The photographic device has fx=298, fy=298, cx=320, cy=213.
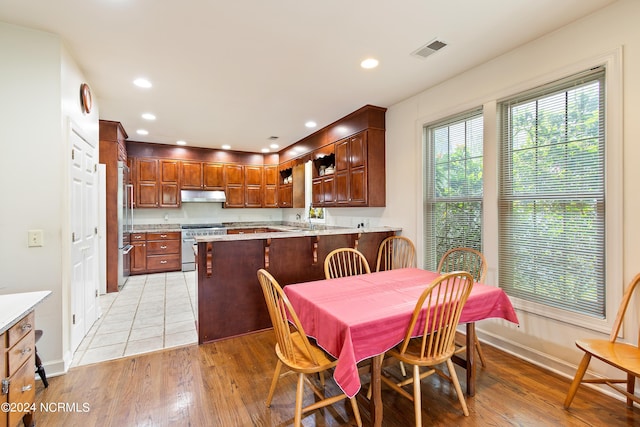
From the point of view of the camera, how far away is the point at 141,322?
3.49 m

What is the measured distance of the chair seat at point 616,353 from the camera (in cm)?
167

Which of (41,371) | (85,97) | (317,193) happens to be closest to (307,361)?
(41,371)

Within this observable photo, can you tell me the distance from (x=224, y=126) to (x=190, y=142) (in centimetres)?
158

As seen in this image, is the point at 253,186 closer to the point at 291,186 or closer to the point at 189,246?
the point at 291,186

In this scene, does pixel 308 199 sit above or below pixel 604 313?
above

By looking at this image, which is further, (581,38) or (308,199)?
(308,199)

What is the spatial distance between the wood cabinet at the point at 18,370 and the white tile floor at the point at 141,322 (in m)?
0.97

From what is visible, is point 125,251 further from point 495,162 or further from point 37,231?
point 495,162

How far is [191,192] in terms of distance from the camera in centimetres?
652

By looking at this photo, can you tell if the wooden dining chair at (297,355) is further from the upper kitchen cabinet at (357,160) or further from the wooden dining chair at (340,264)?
the upper kitchen cabinet at (357,160)

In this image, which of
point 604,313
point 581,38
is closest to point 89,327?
point 604,313

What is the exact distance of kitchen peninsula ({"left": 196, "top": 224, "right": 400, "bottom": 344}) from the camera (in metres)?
2.97

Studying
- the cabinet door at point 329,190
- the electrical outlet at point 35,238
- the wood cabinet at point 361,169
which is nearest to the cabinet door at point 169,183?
the cabinet door at point 329,190

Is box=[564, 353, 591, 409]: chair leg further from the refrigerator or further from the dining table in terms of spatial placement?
the refrigerator
